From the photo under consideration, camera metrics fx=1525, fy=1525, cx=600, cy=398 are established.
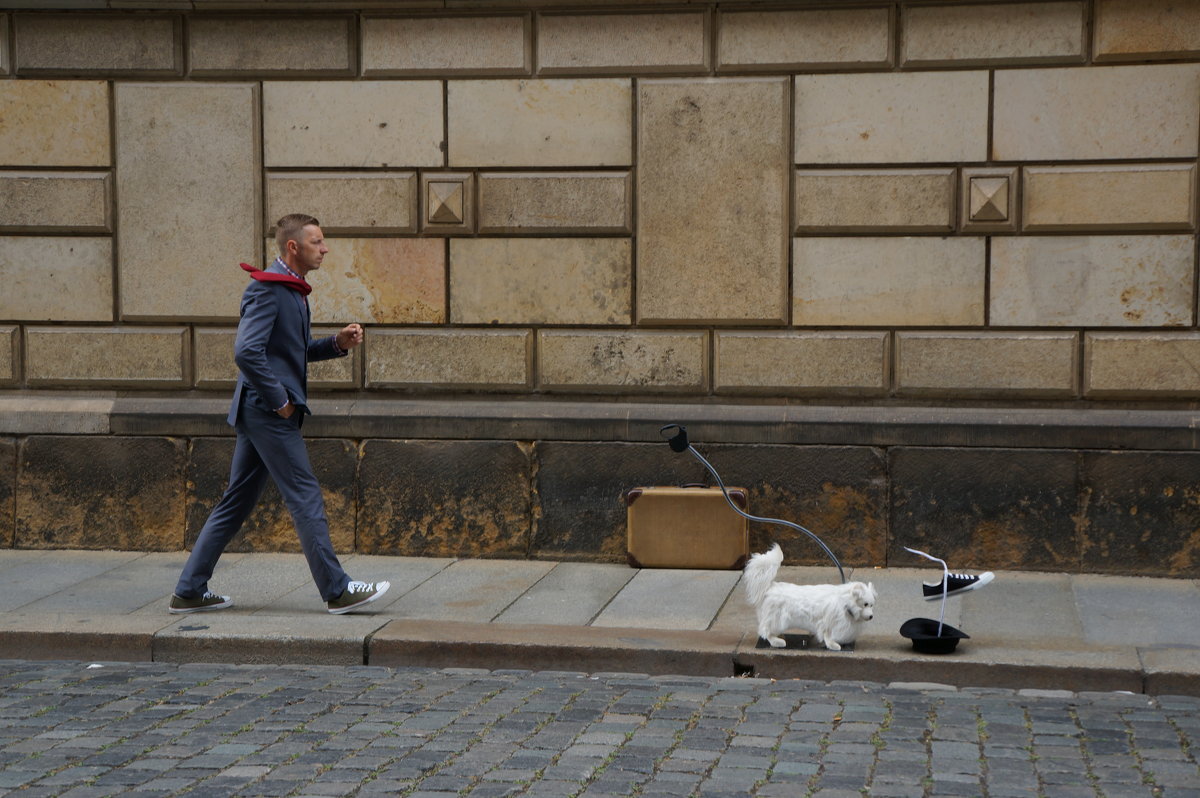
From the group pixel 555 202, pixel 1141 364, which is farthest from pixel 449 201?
pixel 1141 364

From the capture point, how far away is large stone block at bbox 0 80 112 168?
9.16m

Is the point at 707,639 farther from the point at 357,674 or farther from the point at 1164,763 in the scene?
the point at 1164,763

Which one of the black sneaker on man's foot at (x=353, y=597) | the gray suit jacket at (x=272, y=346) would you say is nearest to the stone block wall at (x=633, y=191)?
the gray suit jacket at (x=272, y=346)

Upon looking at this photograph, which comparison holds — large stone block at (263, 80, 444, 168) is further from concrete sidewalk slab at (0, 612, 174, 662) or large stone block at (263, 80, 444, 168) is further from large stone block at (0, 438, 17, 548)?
concrete sidewalk slab at (0, 612, 174, 662)

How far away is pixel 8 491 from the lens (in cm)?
923

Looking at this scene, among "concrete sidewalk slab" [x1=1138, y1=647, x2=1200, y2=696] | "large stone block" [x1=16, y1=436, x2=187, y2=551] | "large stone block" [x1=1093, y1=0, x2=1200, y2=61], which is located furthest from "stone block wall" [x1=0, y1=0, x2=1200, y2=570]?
"concrete sidewalk slab" [x1=1138, y1=647, x2=1200, y2=696]

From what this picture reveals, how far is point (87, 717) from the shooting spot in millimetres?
5633

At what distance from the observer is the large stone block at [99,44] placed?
9102mm

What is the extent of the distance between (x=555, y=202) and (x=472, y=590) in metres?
2.36

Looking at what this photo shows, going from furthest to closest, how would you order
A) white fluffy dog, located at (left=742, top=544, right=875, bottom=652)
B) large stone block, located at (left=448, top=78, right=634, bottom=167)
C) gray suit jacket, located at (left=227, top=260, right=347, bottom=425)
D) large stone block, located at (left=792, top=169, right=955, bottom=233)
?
large stone block, located at (left=448, top=78, right=634, bottom=167), large stone block, located at (left=792, top=169, right=955, bottom=233), gray suit jacket, located at (left=227, top=260, right=347, bottom=425), white fluffy dog, located at (left=742, top=544, right=875, bottom=652)

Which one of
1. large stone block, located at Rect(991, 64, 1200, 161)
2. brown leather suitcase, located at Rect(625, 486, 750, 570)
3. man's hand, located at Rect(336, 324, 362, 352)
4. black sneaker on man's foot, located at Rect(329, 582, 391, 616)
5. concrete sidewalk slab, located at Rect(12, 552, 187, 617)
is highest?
large stone block, located at Rect(991, 64, 1200, 161)

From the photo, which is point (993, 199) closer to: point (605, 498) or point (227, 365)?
point (605, 498)

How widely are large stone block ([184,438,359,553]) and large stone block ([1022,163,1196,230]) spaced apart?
4156mm

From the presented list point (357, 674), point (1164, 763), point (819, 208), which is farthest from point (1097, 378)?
point (357, 674)
